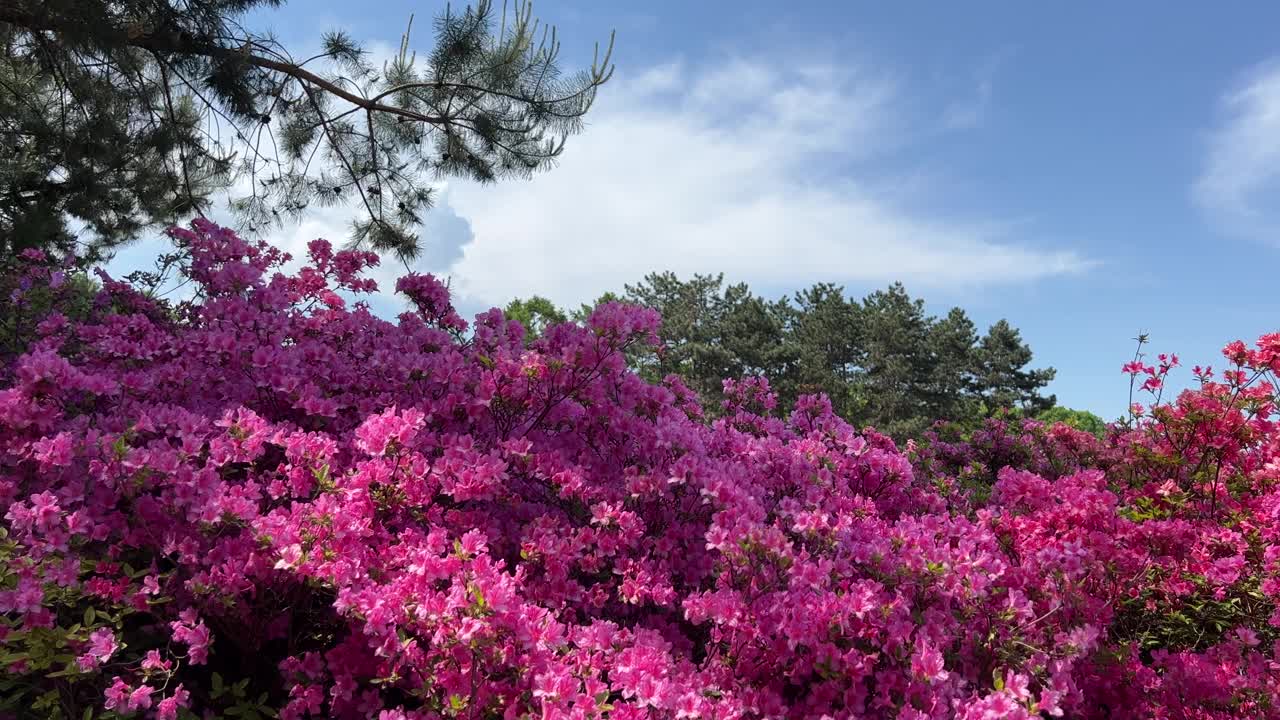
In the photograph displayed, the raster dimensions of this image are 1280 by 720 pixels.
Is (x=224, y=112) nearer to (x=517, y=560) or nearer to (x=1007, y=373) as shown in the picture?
(x=517, y=560)

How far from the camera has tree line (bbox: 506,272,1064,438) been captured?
3038 centimetres

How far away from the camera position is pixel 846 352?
34.0m

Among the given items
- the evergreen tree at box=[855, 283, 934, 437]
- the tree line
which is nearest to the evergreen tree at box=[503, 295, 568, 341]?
the tree line

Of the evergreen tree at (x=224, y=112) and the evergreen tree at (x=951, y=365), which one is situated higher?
the evergreen tree at (x=951, y=365)

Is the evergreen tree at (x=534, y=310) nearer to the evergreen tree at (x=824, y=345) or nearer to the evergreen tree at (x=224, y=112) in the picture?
the evergreen tree at (x=824, y=345)

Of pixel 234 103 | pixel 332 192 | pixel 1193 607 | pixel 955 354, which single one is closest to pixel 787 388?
pixel 955 354

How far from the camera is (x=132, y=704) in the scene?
2457 mm

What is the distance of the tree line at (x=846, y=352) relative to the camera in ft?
99.7

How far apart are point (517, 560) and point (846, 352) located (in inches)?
1268

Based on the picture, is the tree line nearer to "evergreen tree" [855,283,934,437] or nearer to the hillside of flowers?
"evergreen tree" [855,283,934,437]

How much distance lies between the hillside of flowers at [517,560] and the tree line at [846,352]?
23.7 metres

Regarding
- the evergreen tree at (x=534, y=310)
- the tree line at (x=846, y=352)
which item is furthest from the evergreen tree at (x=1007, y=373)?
the evergreen tree at (x=534, y=310)

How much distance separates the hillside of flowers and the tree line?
23.7 meters

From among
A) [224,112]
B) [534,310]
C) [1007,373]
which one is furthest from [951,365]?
[224,112]
